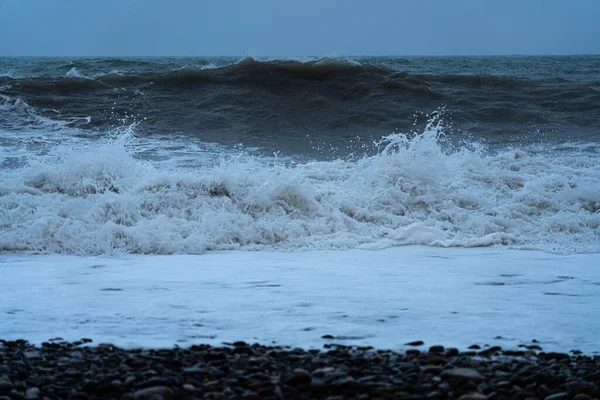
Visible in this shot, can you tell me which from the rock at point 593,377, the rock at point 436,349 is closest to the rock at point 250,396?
the rock at point 436,349

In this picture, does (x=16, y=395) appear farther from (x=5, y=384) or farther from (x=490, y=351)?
(x=490, y=351)

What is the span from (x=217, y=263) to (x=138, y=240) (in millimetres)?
1016

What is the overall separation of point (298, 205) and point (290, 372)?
172 inches

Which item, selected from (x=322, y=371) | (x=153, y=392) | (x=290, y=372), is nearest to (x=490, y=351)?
(x=322, y=371)

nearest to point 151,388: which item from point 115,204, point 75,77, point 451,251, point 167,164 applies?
point 451,251

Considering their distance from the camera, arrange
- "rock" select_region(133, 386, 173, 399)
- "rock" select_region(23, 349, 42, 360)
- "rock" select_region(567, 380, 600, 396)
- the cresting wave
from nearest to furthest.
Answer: "rock" select_region(133, 386, 173, 399)
"rock" select_region(567, 380, 600, 396)
"rock" select_region(23, 349, 42, 360)
the cresting wave

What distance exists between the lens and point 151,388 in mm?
2627

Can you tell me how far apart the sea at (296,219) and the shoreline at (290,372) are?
0.23m

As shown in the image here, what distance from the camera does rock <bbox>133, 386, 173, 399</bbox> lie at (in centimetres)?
256

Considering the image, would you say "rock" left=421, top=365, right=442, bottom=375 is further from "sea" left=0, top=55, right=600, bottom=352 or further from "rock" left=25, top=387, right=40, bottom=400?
"rock" left=25, top=387, right=40, bottom=400

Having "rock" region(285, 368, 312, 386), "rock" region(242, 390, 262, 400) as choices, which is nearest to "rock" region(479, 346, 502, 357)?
"rock" region(285, 368, 312, 386)

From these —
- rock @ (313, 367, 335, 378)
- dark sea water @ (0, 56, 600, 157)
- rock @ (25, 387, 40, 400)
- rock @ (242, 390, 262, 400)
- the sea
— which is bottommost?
rock @ (242, 390, 262, 400)

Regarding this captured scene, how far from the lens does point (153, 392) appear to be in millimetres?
2600

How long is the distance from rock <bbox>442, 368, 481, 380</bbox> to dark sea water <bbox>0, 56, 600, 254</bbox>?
329 cm
